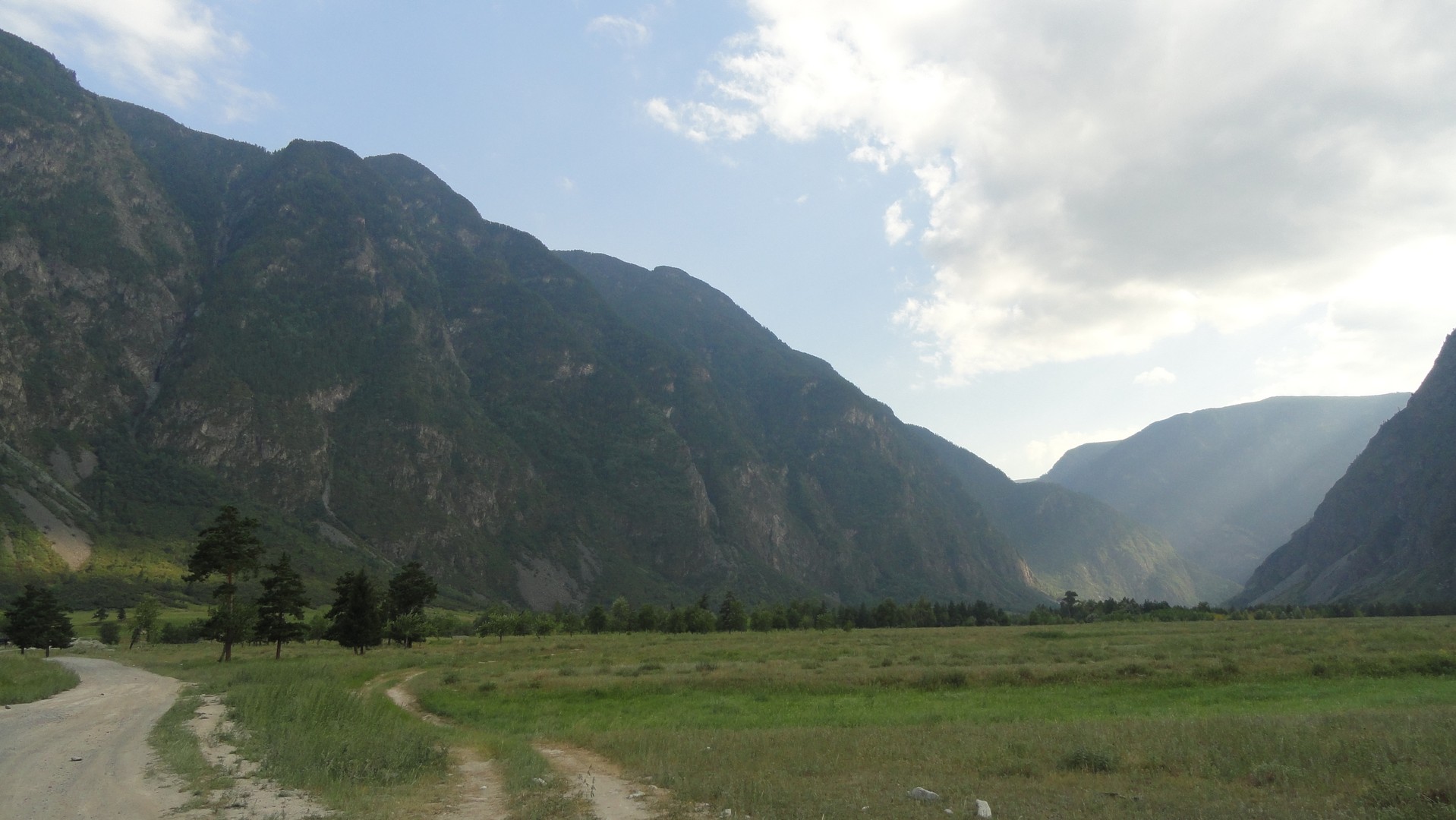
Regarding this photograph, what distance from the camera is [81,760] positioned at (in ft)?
50.9

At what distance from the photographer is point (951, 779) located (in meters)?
14.3

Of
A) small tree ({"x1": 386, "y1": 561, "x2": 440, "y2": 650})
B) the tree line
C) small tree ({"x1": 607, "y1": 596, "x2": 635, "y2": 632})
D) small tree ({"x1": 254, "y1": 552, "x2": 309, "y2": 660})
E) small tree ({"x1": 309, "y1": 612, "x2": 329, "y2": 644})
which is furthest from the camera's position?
small tree ({"x1": 607, "y1": 596, "x2": 635, "y2": 632})

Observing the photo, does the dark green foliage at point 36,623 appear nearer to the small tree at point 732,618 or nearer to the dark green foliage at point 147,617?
the dark green foliage at point 147,617

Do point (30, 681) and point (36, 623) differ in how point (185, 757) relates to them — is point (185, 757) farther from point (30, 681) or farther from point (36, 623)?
point (36, 623)

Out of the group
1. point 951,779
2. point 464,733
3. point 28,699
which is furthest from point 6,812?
point 28,699

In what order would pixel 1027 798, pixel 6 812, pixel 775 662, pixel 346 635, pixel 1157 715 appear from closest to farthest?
pixel 6 812 → pixel 1027 798 → pixel 1157 715 → pixel 775 662 → pixel 346 635

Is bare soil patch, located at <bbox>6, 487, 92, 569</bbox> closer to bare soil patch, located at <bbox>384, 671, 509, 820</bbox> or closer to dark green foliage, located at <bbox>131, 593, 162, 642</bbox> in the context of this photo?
dark green foliage, located at <bbox>131, 593, 162, 642</bbox>

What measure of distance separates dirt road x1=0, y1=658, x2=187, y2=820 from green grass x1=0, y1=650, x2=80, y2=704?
89 cm

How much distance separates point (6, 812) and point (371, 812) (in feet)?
17.8

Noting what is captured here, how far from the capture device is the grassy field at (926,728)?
41.5ft

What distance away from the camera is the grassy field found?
12648mm

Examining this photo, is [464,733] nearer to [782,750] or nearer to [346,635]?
[782,750]

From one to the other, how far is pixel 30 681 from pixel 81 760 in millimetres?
21426

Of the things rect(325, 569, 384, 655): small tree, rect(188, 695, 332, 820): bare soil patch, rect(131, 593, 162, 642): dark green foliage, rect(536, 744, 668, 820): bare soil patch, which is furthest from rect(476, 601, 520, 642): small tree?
rect(536, 744, 668, 820): bare soil patch
